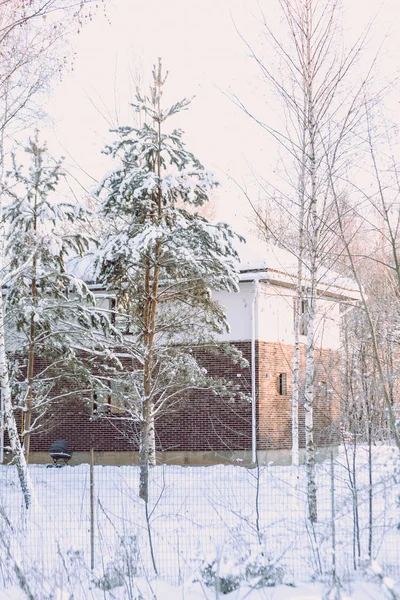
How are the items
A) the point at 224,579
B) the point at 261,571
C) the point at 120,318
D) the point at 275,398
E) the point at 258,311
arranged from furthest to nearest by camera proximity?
1. the point at 275,398
2. the point at 258,311
3. the point at 120,318
4. the point at 224,579
5. the point at 261,571

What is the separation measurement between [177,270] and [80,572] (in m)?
9.50

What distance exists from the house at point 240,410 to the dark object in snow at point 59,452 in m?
0.44

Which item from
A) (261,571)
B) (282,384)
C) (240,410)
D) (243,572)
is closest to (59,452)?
(240,410)

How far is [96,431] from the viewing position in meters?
21.4

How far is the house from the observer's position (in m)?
20.2

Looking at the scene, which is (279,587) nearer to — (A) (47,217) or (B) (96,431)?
(A) (47,217)

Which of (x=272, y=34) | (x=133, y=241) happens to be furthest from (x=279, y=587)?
(x=133, y=241)

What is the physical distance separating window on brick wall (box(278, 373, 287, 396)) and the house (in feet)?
0.09

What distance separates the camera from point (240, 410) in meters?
20.3

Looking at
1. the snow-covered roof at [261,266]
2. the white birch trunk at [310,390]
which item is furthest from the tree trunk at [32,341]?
the white birch trunk at [310,390]

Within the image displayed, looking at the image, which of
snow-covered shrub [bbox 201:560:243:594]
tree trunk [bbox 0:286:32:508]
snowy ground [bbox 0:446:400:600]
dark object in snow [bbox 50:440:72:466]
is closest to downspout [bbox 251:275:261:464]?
dark object in snow [bbox 50:440:72:466]

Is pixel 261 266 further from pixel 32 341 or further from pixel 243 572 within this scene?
pixel 243 572

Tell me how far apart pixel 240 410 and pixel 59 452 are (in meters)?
5.10

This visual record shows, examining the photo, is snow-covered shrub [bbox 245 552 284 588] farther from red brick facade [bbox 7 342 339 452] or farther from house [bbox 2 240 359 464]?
house [bbox 2 240 359 464]
